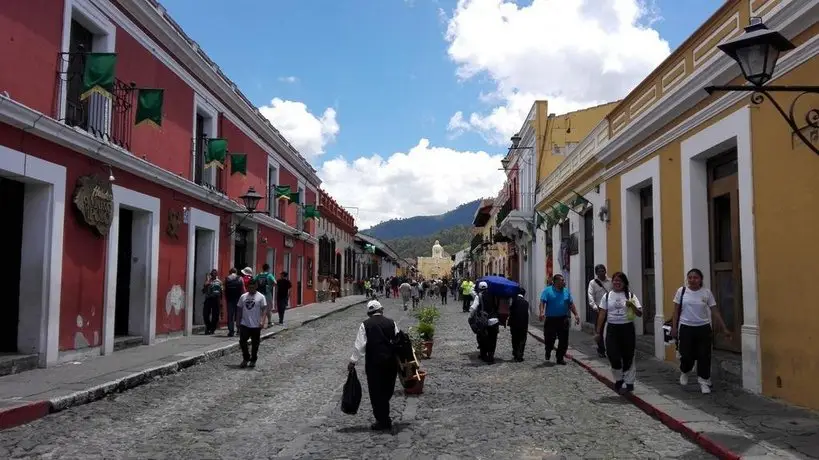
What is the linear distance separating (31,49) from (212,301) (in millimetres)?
7469

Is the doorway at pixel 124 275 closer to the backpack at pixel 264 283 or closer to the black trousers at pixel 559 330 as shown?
the backpack at pixel 264 283

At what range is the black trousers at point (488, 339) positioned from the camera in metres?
11.1

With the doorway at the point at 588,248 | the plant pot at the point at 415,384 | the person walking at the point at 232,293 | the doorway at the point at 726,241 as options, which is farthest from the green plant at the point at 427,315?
the doorway at the point at 588,248

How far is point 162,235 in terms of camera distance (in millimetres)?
13703

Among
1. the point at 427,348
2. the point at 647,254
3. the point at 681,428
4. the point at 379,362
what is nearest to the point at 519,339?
the point at 427,348

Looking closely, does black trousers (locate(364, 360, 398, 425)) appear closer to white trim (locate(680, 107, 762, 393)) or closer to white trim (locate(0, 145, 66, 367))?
white trim (locate(680, 107, 762, 393))

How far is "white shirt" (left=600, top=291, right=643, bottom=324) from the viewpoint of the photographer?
805cm

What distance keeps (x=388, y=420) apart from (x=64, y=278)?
6153 mm

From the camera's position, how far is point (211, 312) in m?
15.5

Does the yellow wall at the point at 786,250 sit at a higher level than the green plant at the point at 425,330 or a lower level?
higher

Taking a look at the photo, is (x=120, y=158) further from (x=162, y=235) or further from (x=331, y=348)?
(x=331, y=348)

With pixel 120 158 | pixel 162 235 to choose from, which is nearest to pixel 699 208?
pixel 120 158

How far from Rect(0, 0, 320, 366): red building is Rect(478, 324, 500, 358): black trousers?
621 centimetres

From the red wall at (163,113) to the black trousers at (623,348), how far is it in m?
8.85
